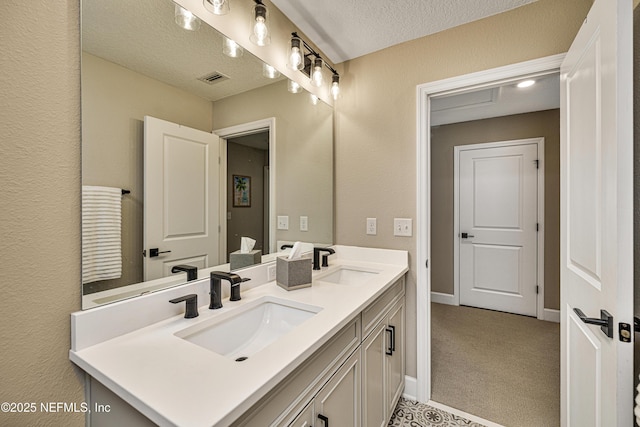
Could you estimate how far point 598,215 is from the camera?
1.00 m

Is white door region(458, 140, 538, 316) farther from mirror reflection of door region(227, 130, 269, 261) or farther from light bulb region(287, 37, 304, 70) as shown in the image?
mirror reflection of door region(227, 130, 269, 261)

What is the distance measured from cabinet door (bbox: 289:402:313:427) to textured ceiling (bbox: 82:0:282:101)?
127 cm

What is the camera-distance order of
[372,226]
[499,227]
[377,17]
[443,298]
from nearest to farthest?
[377,17]
[372,226]
[499,227]
[443,298]

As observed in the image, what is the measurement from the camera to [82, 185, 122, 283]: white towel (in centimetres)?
87

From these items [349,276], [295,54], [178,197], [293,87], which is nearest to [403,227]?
[349,276]

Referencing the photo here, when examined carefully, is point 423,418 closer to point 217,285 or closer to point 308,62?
point 217,285

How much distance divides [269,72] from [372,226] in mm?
1199

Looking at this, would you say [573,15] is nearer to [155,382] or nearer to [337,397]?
[337,397]

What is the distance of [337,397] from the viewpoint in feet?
3.33

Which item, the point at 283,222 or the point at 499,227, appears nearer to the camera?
the point at 283,222

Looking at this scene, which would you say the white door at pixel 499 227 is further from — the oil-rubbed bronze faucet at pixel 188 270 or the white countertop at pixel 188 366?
the oil-rubbed bronze faucet at pixel 188 270

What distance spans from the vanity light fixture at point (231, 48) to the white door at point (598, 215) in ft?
4.62

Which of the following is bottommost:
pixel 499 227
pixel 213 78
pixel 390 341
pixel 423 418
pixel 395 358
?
pixel 423 418

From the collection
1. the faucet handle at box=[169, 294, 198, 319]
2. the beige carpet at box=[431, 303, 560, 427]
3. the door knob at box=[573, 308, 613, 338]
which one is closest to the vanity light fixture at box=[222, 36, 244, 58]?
the faucet handle at box=[169, 294, 198, 319]
